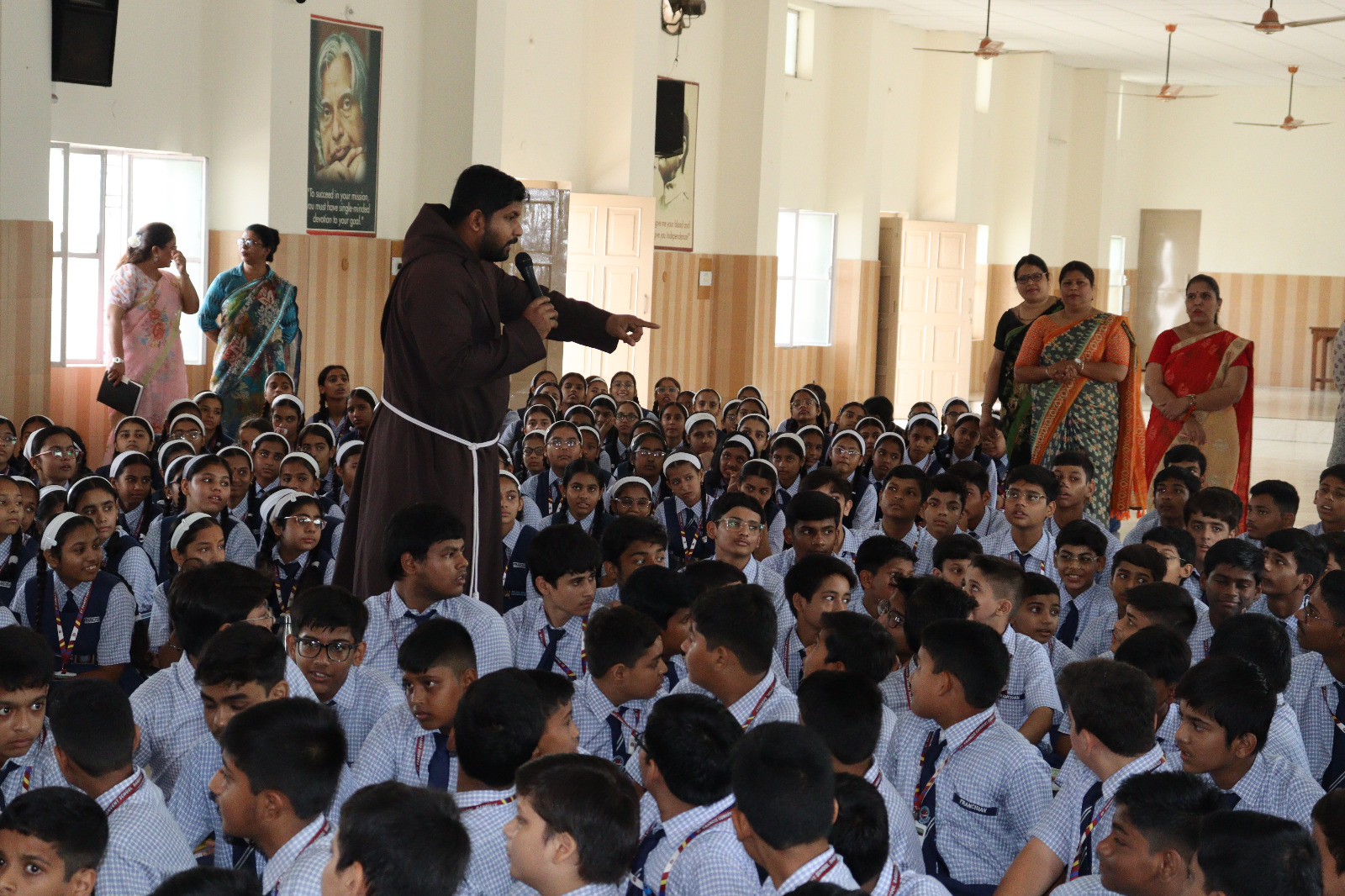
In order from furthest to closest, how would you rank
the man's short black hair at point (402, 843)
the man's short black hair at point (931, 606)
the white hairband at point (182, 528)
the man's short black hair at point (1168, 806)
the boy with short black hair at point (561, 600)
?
the white hairband at point (182, 528)
the boy with short black hair at point (561, 600)
the man's short black hair at point (931, 606)
the man's short black hair at point (1168, 806)
the man's short black hair at point (402, 843)

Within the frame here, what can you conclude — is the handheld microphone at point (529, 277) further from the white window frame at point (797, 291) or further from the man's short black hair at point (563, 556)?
the white window frame at point (797, 291)

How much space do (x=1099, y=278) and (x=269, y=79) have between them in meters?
12.9

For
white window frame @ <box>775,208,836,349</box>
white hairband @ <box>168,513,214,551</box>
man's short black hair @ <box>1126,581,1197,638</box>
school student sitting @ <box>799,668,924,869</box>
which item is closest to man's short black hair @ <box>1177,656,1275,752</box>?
school student sitting @ <box>799,668,924,869</box>

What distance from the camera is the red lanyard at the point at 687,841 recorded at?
2.44 metres

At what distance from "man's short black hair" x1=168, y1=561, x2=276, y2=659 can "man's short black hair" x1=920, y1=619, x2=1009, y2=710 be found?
160cm

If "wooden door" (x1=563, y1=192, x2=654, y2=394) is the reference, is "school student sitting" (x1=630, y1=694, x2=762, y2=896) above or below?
below

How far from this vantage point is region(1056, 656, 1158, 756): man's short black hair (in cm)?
268

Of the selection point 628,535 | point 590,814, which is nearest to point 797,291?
point 628,535

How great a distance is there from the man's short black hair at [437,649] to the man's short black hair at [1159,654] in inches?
59.6

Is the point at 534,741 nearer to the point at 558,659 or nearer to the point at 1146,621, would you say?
the point at 558,659

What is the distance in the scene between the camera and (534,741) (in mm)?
2592

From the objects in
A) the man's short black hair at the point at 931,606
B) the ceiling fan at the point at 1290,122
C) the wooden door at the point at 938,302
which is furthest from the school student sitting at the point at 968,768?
the ceiling fan at the point at 1290,122

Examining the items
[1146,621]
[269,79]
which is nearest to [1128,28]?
[269,79]

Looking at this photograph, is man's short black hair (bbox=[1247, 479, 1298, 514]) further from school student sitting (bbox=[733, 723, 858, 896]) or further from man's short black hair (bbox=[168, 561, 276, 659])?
man's short black hair (bbox=[168, 561, 276, 659])
